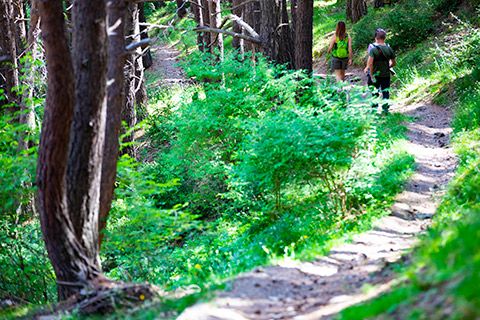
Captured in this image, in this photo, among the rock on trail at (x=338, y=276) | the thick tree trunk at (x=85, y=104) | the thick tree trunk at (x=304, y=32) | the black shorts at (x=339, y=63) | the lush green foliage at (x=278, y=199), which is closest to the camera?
the rock on trail at (x=338, y=276)

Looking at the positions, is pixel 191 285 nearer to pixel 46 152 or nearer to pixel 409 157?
pixel 46 152

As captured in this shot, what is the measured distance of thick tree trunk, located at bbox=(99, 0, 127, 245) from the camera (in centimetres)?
852

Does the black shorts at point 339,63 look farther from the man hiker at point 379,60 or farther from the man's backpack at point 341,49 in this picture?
the man hiker at point 379,60

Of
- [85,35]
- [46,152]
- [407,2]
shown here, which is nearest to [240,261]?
[46,152]

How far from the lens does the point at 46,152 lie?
23.4ft

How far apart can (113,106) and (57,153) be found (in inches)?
73.8

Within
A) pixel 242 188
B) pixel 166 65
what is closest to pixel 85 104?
pixel 242 188

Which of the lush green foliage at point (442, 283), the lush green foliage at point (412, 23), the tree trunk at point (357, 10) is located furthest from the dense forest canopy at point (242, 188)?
the tree trunk at point (357, 10)

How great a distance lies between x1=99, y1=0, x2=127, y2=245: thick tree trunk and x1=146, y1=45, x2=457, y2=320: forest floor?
2705 mm

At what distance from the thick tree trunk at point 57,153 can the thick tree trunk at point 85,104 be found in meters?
0.10

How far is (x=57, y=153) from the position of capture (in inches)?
280

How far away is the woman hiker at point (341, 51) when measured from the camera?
1482 centimetres

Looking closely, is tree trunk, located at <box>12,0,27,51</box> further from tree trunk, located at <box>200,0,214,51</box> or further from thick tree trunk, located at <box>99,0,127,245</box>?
thick tree trunk, located at <box>99,0,127,245</box>

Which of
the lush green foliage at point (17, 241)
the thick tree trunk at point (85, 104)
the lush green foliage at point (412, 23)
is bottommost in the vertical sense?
the lush green foliage at point (17, 241)
